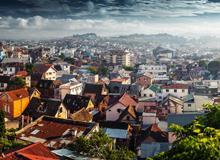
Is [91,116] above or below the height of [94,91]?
below

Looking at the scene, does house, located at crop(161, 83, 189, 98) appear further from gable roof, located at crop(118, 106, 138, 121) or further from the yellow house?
the yellow house

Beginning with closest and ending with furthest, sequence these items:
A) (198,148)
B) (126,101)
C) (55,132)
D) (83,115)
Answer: (198,148) < (55,132) < (83,115) < (126,101)

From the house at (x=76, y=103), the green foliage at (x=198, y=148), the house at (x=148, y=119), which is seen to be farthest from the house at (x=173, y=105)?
the green foliage at (x=198, y=148)

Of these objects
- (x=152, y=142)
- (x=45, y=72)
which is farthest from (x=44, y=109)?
(x=45, y=72)

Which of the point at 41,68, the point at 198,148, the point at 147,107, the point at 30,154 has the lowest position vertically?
the point at 147,107

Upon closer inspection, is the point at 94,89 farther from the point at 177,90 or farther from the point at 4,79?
the point at 4,79

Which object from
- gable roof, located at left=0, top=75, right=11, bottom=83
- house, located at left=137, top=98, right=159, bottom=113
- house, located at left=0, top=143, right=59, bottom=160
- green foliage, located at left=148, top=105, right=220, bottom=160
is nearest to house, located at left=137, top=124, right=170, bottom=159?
house, located at left=137, top=98, right=159, bottom=113

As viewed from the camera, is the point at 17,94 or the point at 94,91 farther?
the point at 94,91

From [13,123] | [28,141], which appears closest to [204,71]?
[13,123]
